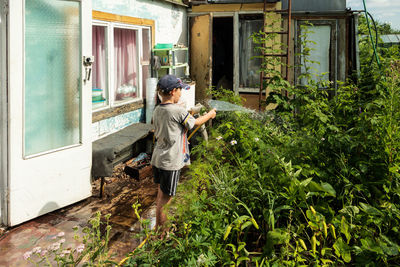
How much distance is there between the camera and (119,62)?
6.50 meters

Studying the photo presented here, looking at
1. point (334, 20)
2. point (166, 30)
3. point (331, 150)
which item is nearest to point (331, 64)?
point (334, 20)

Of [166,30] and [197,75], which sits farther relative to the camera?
[197,75]

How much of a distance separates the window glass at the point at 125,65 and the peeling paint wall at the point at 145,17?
335mm

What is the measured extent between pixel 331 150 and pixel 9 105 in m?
3.27

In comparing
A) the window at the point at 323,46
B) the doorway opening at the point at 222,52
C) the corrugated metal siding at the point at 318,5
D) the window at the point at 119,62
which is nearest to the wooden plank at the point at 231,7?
the window at the point at 323,46

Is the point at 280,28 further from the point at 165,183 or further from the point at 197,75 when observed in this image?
the point at 165,183

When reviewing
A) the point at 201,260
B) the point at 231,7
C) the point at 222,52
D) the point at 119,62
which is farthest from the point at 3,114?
the point at 222,52

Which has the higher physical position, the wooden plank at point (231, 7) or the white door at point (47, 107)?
the wooden plank at point (231, 7)

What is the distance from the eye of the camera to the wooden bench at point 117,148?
4.79 meters

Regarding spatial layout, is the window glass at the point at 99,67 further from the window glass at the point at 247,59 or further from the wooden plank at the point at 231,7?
the window glass at the point at 247,59

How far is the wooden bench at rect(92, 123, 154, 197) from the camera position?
4785 millimetres

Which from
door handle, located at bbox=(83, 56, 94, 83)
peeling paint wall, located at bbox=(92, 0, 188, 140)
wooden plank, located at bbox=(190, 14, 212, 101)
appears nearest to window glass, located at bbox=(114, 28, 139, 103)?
peeling paint wall, located at bbox=(92, 0, 188, 140)

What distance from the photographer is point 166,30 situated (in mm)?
7742

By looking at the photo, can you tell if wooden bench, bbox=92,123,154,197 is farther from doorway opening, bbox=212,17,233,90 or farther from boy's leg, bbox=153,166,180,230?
doorway opening, bbox=212,17,233,90
